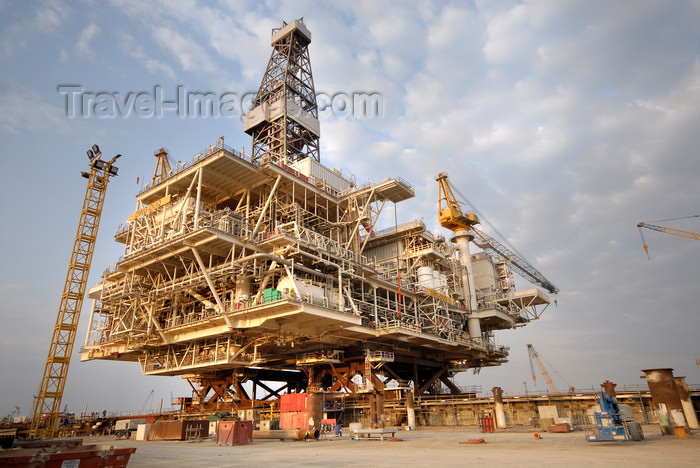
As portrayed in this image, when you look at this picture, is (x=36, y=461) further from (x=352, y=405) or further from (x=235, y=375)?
(x=235, y=375)

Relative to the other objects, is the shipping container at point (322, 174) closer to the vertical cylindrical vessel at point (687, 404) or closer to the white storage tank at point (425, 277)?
the white storage tank at point (425, 277)

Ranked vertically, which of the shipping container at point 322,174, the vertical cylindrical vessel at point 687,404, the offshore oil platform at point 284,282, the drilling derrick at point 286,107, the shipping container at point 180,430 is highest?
the drilling derrick at point 286,107

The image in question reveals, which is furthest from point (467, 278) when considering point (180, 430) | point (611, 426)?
point (611, 426)

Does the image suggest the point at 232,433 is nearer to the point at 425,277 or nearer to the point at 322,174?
the point at 322,174

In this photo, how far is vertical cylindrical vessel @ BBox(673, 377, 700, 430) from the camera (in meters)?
19.3

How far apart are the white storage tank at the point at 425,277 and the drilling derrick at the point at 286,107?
695 inches

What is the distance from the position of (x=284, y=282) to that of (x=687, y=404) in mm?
23783

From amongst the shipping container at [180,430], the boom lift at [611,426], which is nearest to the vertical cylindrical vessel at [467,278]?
the shipping container at [180,430]

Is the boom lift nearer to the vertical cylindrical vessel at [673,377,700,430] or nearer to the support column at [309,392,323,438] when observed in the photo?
the vertical cylindrical vessel at [673,377,700,430]

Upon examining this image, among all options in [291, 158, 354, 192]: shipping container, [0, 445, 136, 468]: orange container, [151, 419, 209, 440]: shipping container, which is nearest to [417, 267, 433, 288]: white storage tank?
[291, 158, 354, 192]: shipping container

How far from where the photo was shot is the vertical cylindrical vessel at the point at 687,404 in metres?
19.3

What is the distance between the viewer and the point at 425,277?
4669 cm

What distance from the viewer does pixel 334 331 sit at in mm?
36250

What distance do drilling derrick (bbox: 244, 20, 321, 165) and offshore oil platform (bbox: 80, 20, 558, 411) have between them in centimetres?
18
